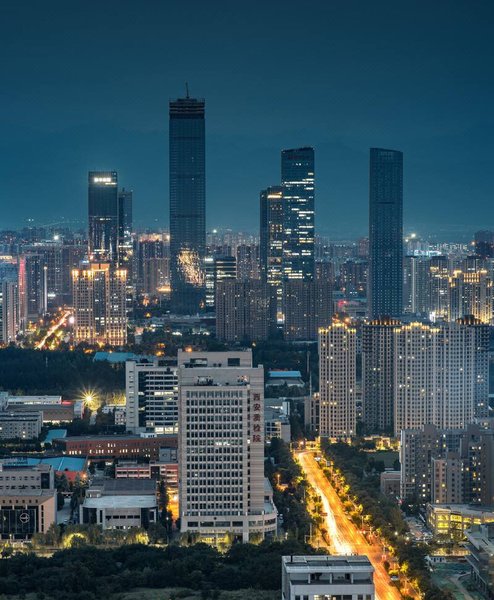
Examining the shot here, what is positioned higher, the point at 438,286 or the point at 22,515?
the point at 438,286

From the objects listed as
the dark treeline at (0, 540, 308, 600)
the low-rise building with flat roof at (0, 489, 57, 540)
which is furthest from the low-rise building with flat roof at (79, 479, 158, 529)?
Result: the dark treeline at (0, 540, 308, 600)

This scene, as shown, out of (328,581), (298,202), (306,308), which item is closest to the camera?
(328,581)

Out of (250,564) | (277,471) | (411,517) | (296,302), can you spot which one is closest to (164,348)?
(296,302)

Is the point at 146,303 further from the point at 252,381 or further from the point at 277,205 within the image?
the point at 252,381

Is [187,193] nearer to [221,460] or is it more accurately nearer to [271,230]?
[271,230]

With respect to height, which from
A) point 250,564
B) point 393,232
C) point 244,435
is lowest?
point 250,564

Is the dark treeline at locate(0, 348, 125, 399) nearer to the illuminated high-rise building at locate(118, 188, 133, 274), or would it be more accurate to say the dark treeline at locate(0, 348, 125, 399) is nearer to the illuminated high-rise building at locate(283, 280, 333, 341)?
A: the illuminated high-rise building at locate(283, 280, 333, 341)

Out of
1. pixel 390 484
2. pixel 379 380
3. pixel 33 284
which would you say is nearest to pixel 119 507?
pixel 390 484
